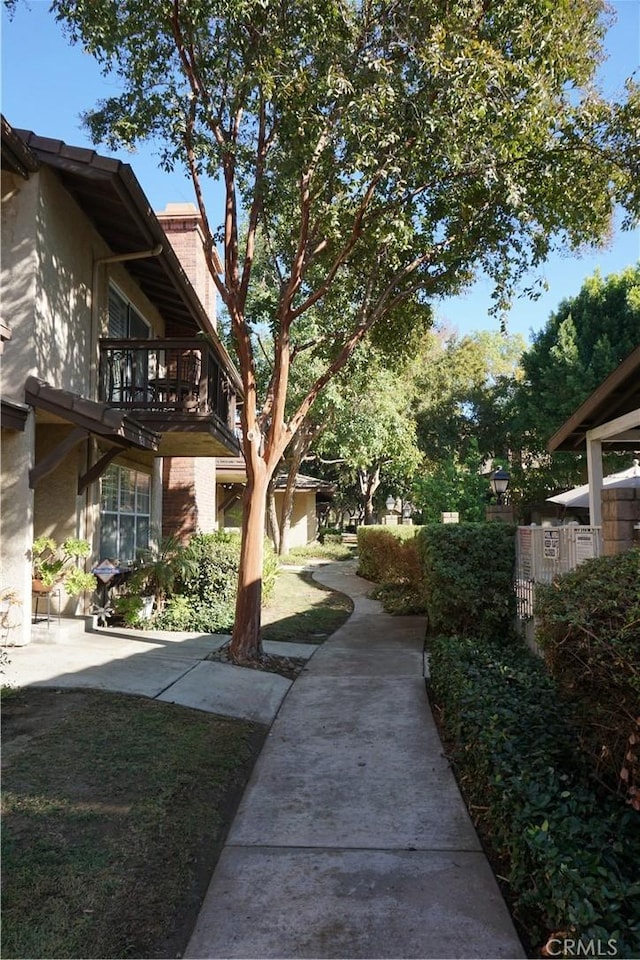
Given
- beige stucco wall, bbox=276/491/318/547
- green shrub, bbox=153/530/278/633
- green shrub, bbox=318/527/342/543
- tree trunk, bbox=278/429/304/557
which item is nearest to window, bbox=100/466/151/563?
green shrub, bbox=153/530/278/633

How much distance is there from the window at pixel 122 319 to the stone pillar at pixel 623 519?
8.73m

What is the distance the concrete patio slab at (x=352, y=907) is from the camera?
10.1 feet

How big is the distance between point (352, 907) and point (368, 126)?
24.0ft

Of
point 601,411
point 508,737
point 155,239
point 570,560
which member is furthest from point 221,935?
point 155,239

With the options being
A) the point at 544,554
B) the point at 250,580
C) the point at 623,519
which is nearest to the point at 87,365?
the point at 250,580

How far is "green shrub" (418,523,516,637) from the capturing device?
8883 millimetres

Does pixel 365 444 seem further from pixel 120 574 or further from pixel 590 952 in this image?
pixel 590 952

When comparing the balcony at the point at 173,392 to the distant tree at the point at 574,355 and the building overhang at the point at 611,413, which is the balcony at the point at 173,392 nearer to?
the building overhang at the point at 611,413

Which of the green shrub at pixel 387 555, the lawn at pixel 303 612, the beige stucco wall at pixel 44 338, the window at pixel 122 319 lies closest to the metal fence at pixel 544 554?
the lawn at pixel 303 612

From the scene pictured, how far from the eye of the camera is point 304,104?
7.94 meters

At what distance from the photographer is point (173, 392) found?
1305 centimetres

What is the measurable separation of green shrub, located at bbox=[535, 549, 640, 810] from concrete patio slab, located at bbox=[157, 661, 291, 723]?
381 centimetres

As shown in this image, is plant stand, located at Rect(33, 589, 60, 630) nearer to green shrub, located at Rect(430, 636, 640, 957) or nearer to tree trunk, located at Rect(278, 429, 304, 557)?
green shrub, located at Rect(430, 636, 640, 957)

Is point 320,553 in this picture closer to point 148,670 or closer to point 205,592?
point 205,592
